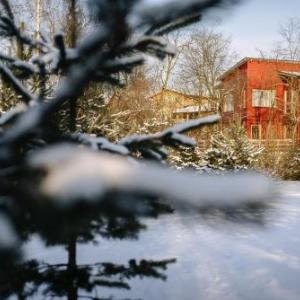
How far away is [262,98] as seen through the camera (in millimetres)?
30609

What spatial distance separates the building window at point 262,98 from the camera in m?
30.5

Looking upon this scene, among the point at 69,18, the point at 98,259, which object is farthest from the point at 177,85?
the point at 69,18

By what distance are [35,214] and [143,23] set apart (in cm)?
69

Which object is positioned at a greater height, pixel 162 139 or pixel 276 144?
pixel 162 139

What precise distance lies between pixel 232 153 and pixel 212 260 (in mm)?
9326

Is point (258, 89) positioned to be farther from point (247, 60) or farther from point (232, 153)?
point (232, 153)

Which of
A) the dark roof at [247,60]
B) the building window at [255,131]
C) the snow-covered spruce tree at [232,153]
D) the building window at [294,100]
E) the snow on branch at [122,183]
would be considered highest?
the dark roof at [247,60]

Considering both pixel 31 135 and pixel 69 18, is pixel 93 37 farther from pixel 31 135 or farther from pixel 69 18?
pixel 69 18

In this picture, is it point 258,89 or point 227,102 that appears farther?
point 258,89

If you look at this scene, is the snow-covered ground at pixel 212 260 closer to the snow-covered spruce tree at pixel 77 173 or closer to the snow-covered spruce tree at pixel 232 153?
the snow-covered spruce tree at pixel 77 173

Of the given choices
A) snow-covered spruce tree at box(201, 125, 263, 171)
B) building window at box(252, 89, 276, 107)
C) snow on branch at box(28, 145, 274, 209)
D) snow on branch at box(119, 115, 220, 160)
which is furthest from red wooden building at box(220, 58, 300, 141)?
snow on branch at box(28, 145, 274, 209)

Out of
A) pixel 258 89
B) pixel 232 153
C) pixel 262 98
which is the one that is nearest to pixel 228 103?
pixel 258 89

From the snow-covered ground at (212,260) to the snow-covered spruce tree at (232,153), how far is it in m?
6.93

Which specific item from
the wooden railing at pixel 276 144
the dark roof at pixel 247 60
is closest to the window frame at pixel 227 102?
the dark roof at pixel 247 60
